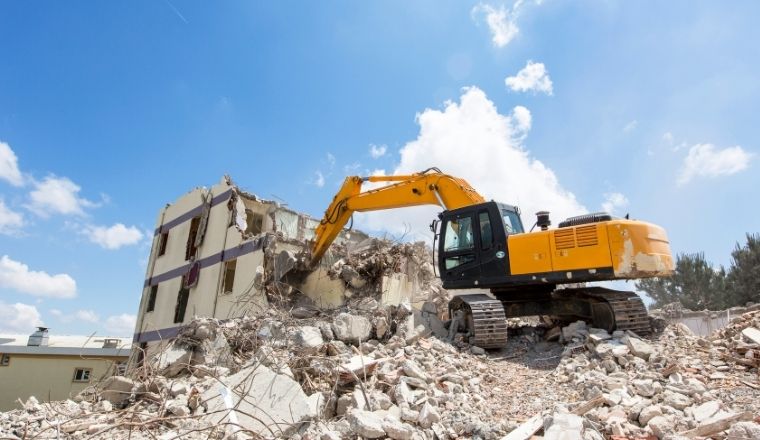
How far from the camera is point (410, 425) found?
4004 millimetres

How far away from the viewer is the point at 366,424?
3.81m

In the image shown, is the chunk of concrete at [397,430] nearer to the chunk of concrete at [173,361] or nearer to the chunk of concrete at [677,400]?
the chunk of concrete at [677,400]

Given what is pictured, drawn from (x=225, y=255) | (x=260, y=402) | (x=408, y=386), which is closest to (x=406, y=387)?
(x=408, y=386)

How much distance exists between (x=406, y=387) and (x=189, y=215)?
15.9m

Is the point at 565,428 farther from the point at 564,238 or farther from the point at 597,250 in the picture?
the point at 564,238

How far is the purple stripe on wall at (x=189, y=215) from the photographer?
16.0 m

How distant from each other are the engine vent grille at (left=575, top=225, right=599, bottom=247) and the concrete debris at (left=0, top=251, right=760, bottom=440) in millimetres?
1372

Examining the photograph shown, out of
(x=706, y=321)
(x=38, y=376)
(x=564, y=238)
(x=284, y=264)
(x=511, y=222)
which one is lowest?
(x=38, y=376)

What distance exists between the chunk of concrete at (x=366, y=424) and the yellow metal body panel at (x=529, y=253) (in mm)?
4012

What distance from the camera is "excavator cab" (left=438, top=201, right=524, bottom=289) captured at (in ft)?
24.0

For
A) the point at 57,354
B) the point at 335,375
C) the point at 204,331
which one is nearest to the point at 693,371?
the point at 335,375

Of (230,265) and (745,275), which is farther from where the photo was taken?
(745,275)

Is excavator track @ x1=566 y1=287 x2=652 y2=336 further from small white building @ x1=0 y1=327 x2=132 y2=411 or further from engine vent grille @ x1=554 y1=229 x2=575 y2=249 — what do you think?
small white building @ x1=0 y1=327 x2=132 y2=411

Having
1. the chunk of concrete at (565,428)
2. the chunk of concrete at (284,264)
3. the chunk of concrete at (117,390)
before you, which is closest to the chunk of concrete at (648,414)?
the chunk of concrete at (565,428)
